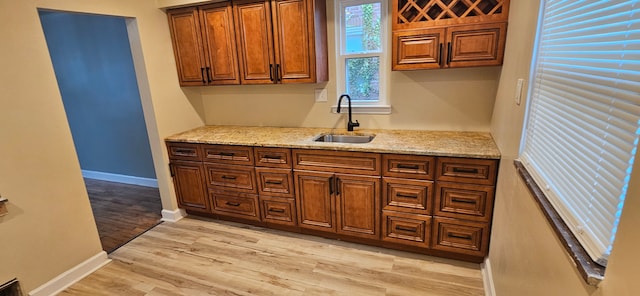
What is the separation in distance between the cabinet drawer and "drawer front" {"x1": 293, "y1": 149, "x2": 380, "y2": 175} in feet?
0.44

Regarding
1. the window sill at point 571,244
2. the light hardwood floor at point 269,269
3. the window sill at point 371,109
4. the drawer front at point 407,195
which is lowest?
the light hardwood floor at point 269,269

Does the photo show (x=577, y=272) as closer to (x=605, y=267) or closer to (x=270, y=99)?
(x=605, y=267)

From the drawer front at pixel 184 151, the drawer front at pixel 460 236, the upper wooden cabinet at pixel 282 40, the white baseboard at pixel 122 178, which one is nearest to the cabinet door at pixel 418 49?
the upper wooden cabinet at pixel 282 40

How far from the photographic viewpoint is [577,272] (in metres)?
0.78

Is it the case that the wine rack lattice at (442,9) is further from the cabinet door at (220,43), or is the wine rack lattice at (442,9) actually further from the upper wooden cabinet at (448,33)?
the cabinet door at (220,43)

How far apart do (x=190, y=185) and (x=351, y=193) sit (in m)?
1.62

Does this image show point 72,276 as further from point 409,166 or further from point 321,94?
point 409,166

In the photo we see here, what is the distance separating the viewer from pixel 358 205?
2453 millimetres

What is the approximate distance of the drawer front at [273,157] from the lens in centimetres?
257

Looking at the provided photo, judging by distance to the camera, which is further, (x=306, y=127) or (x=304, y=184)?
(x=306, y=127)

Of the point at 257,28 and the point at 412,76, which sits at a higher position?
the point at 257,28

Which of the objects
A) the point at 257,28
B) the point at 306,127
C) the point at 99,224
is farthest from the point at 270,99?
the point at 99,224

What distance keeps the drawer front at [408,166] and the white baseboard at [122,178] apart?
3.17 m

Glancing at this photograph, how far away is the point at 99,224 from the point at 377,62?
3.15m
